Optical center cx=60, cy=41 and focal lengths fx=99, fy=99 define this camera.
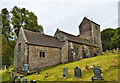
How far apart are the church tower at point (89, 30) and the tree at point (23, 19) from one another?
15671mm

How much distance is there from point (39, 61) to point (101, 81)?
12.6 m

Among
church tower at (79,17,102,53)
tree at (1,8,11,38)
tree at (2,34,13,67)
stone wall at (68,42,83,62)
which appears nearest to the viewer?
stone wall at (68,42,83,62)

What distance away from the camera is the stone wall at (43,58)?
17.9 m

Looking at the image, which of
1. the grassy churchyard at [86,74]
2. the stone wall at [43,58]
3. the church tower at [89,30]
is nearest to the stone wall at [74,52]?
the stone wall at [43,58]

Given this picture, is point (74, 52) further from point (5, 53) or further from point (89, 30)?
point (5, 53)

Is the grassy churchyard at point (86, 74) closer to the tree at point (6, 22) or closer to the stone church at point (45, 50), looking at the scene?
the stone church at point (45, 50)

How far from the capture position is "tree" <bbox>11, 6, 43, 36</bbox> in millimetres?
31166

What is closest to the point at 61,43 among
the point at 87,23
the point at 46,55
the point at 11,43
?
the point at 46,55

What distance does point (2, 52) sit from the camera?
25.0m

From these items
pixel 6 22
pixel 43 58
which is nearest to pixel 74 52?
pixel 43 58

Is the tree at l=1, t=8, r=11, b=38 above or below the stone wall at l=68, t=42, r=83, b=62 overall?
above

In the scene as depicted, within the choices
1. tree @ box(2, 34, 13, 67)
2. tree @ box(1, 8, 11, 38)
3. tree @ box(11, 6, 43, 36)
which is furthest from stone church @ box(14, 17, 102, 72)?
tree @ box(1, 8, 11, 38)

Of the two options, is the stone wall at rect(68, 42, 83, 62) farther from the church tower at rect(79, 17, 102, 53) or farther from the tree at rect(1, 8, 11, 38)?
the tree at rect(1, 8, 11, 38)

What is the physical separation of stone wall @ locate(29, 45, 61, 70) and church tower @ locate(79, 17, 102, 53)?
15.0 metres
